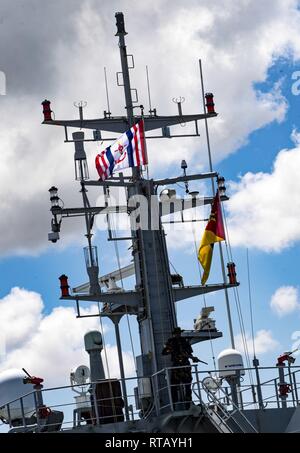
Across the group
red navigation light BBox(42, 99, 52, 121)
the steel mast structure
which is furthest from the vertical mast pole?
red navigation light BBox(42, 99, 52, 121)

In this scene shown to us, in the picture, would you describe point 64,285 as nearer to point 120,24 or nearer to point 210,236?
point 210,236

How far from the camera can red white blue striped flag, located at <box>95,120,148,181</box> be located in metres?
33.6

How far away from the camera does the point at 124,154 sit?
34.1 m

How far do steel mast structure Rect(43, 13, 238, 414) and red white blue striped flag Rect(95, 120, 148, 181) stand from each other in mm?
440

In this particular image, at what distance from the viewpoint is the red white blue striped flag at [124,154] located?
3359 centimetres

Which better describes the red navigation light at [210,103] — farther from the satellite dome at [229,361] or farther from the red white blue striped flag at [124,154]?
the satellite dome at [229,361]

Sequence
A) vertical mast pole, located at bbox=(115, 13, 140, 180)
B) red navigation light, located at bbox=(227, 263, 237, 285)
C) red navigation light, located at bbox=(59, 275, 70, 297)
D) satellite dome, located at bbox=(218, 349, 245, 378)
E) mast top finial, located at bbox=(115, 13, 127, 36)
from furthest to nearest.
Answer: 1. mast top finial, located at bbox=(115, 13, 127, 36)
2. vertical mast pole, located at bbox=(115, 13, 140, 180)
3. red navigation light, located at bbox=(227, 263, 237, 285)
4. red navigation light, located at bbox=(59, 275, 70, 297)
5. satellite dome, located at bbox=(218, 349, 245, 378)

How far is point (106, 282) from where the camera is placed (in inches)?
1380

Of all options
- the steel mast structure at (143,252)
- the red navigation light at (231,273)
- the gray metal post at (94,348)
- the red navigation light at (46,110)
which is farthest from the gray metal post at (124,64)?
the gray metal post at (94,348)

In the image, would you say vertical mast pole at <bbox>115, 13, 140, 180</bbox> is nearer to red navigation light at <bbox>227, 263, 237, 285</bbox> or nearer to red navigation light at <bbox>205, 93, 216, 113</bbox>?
red navigation light at <bbox>205, 93, 216, 113</bbox>

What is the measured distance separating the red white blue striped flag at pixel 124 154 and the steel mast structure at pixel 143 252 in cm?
44

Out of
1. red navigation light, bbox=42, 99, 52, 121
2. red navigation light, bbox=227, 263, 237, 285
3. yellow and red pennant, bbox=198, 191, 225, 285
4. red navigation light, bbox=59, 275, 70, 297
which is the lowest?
red navigation light, bbox=59, 275, 70, 297

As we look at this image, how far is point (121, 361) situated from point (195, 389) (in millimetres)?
5402
